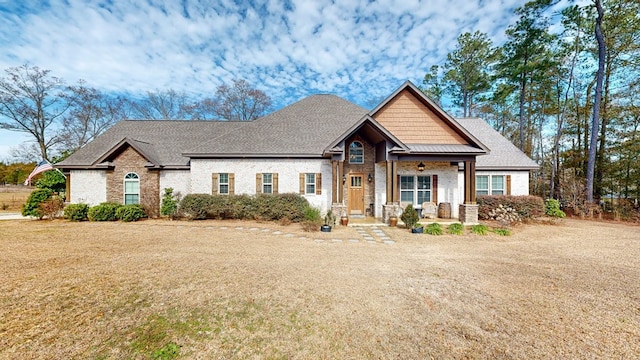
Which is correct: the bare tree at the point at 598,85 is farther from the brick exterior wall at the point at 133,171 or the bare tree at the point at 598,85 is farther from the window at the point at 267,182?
the brick exterior wall at the point at 133,171

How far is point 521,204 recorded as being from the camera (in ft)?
38.7

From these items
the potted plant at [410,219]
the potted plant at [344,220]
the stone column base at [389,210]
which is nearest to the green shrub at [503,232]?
the potted plant at [410,219]

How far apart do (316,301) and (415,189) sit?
10.9 m

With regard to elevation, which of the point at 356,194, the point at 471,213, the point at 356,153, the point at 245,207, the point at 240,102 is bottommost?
the point at 471,213

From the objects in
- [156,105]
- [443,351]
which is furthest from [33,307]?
[156,105]

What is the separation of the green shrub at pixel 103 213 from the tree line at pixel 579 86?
87.1 feet

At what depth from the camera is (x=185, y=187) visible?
13727 mm

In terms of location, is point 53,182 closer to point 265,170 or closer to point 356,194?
point 265,170

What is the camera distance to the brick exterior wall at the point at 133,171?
527 inches

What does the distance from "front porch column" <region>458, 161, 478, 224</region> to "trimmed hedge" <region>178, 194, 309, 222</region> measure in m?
8.02

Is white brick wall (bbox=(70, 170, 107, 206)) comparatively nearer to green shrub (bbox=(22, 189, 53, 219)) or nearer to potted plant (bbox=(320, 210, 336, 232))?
green shrub (bbox=(22, 189, 53, 219))

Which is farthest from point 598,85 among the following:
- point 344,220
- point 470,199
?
point 344,220

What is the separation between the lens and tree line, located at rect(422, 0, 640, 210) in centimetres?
1497

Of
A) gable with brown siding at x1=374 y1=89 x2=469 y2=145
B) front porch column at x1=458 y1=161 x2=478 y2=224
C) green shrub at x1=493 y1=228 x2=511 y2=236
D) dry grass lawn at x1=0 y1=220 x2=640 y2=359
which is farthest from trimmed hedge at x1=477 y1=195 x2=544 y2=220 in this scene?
dry grass lawn at x1=0 y1=220 x2=640 y2=359
